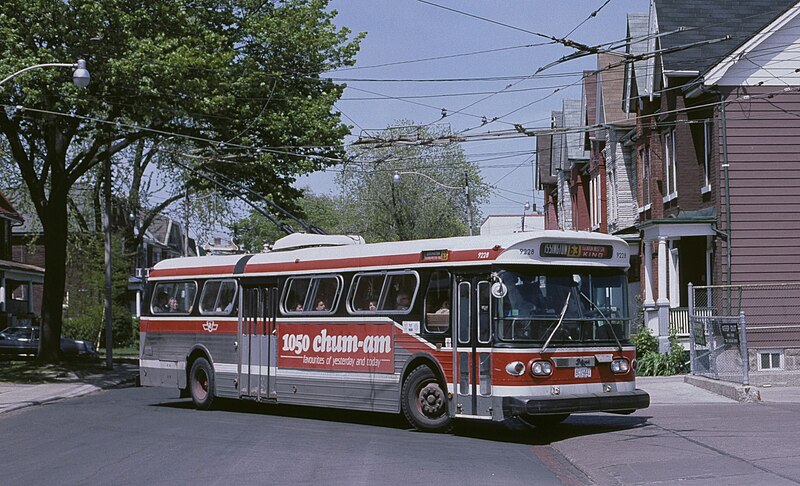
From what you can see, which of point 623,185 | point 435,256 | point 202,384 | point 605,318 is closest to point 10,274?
point 623,185

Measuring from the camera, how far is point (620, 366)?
51.8 feet

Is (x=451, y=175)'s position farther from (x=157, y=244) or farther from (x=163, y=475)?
(x=163, y=475)

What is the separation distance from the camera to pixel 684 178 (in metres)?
29.7

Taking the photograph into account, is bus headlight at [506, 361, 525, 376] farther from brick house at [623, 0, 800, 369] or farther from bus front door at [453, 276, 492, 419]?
brick house at [623, 0, 800, 369]

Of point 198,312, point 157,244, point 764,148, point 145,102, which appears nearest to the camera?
point 198,312

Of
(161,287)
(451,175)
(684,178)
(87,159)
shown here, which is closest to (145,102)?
(87,159)

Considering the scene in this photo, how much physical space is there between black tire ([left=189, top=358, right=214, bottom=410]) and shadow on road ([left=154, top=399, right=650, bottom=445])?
0.32m

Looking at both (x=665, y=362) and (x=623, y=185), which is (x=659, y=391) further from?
(x=623, y=185)

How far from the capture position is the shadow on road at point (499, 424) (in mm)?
15977

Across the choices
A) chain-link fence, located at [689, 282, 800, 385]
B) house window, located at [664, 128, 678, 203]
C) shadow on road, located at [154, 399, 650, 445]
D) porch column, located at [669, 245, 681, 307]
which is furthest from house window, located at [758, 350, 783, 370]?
shadow on road, located at [154, 399, 650, 445]

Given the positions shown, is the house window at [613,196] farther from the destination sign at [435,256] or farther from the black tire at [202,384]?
the destination sign at [435,256]

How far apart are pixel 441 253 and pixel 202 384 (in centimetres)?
750

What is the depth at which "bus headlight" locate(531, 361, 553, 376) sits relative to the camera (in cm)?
1494

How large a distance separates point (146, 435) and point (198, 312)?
18.6ft
